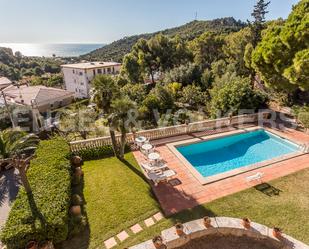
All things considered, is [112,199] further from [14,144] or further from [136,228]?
[14,144]

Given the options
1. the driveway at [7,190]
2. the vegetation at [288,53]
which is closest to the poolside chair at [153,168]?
the driveway at [7,190]

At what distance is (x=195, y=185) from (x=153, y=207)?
2.71m

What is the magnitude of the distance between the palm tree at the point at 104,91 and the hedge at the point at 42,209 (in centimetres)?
379

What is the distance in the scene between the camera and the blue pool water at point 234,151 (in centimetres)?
1392

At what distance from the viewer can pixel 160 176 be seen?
1069 cm

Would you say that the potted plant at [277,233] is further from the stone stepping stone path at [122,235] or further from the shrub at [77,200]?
the shrub at [77,200]

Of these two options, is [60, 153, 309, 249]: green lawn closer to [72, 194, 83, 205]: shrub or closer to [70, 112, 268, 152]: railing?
[72, 194, 83, 205]: shrub

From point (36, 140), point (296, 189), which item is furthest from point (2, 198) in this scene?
point (296, 189)

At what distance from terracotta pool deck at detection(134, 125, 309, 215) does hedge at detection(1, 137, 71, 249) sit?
13.3ft

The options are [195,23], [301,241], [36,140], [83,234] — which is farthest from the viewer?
[195,23]

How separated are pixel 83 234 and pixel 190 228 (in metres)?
3.99

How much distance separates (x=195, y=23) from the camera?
296 ft

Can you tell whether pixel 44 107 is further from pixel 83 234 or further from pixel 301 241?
pixel 301 241

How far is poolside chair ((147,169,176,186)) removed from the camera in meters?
10.6
